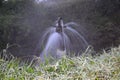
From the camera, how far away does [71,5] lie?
6.76 metres

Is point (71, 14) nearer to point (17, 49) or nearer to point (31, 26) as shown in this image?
point (31, 26)

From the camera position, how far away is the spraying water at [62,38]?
566cm

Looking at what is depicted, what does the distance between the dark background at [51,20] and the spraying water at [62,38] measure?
0.17 metres

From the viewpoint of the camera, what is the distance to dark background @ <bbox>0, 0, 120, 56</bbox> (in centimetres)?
594

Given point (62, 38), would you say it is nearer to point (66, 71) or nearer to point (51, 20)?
point (51, 20)

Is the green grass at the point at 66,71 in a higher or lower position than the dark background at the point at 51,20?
lower

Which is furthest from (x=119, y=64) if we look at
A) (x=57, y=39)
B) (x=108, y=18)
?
(x=108, y=18)

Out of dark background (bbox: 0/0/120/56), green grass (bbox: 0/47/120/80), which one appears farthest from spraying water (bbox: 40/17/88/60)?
green grass (bbox: 0/47/120/80)

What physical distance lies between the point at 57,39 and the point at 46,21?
2.84 ft

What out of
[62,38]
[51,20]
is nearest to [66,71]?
[62,38]

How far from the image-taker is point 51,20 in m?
6.46

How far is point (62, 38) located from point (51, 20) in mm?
800

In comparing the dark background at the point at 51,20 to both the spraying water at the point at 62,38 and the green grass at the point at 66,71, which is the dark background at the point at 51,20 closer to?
the spraying water at the point at 62,38

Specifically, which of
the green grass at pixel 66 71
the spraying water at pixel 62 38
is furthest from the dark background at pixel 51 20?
the green grass at pixel 66 71
